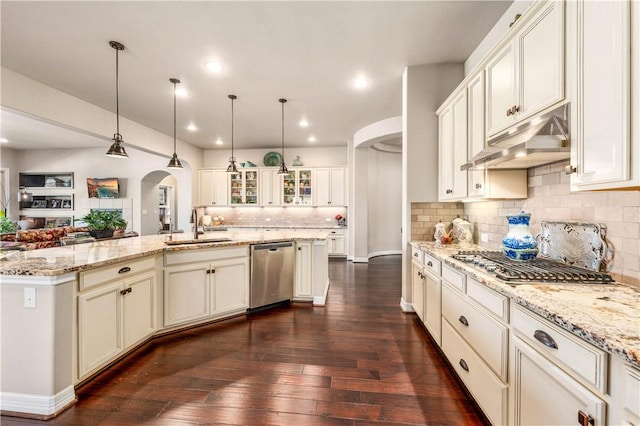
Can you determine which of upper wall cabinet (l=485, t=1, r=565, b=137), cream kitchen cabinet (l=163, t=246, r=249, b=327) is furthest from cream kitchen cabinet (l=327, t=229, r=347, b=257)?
upper wall cabinet (l=485, t=1, r=565, b=137)

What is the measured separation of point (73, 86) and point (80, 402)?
3.99 metres

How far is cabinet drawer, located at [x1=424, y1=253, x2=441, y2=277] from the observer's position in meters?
2.36

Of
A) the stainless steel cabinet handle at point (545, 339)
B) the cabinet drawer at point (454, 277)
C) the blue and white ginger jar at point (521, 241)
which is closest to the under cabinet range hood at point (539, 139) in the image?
the blue and white ginger jar at point (521, 241)

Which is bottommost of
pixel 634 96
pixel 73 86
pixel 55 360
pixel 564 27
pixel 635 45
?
pixel 55 360

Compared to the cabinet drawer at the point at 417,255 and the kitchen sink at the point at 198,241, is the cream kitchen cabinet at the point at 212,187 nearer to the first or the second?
the kitchen sink at the point at 198,241

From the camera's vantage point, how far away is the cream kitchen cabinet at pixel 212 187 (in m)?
7.41

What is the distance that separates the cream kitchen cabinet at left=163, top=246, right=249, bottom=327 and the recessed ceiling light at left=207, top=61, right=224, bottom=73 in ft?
7.06

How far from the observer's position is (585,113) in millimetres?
1256

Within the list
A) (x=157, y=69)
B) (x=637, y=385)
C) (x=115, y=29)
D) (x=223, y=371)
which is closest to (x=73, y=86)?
(x=157, y=69)

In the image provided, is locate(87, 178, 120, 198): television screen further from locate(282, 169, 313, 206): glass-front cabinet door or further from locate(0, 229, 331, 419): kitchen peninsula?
locate(0, 229, 331, 419): kitchen peninsula

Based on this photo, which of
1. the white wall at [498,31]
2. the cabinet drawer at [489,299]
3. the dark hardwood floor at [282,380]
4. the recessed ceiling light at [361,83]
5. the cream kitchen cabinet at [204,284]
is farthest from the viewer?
the recessed ceiling light at [361,83]

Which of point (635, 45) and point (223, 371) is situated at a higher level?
point (635, 45)

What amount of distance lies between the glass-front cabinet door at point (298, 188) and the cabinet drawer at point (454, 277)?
204 inches

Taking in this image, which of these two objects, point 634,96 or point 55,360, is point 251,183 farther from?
point 634,96
